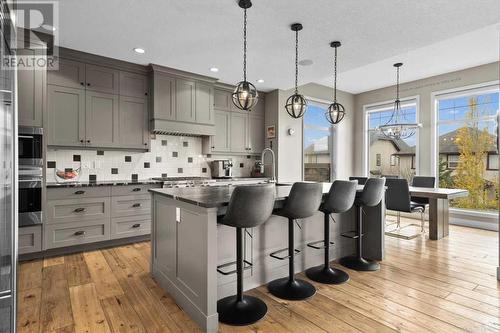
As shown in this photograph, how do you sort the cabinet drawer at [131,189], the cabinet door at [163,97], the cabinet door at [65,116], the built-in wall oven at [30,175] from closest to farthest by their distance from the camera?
the built-in wall oven at [30,175], the cabinet door at [65,116], the cabinet drawer at [131,189], the cabinet door at [163,97]

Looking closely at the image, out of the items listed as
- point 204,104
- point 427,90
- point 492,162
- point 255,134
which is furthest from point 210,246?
point 427,90

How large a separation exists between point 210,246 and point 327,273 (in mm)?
1443

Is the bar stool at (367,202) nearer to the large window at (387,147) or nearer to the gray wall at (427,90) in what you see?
the gray wall at (427,90)

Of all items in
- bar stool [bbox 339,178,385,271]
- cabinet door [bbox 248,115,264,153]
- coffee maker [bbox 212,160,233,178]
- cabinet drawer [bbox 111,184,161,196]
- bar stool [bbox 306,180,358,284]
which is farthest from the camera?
cabinet door [bbox 248,115,264,153]

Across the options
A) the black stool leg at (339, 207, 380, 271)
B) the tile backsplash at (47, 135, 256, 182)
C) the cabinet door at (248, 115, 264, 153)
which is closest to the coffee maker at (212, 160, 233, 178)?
the tile backsplash at (47, 135, 256, 182)

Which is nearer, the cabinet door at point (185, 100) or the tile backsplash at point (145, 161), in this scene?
the tile backsplash at point (145, 161)

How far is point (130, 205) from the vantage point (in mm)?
3801

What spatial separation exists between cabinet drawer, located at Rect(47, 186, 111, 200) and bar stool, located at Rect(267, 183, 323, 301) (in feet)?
8.05

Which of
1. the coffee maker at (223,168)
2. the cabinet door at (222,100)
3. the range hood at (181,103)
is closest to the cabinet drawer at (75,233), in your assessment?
the range hood at (181,103)

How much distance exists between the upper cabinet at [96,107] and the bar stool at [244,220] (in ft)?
9.16

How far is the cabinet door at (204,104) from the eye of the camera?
4.70m

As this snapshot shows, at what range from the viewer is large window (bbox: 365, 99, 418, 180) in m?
5.98

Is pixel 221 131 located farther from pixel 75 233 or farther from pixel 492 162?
pixel 492 162

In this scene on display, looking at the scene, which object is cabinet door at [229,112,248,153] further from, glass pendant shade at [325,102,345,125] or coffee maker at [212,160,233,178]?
glass pendant shade at [325,102,345,125]
